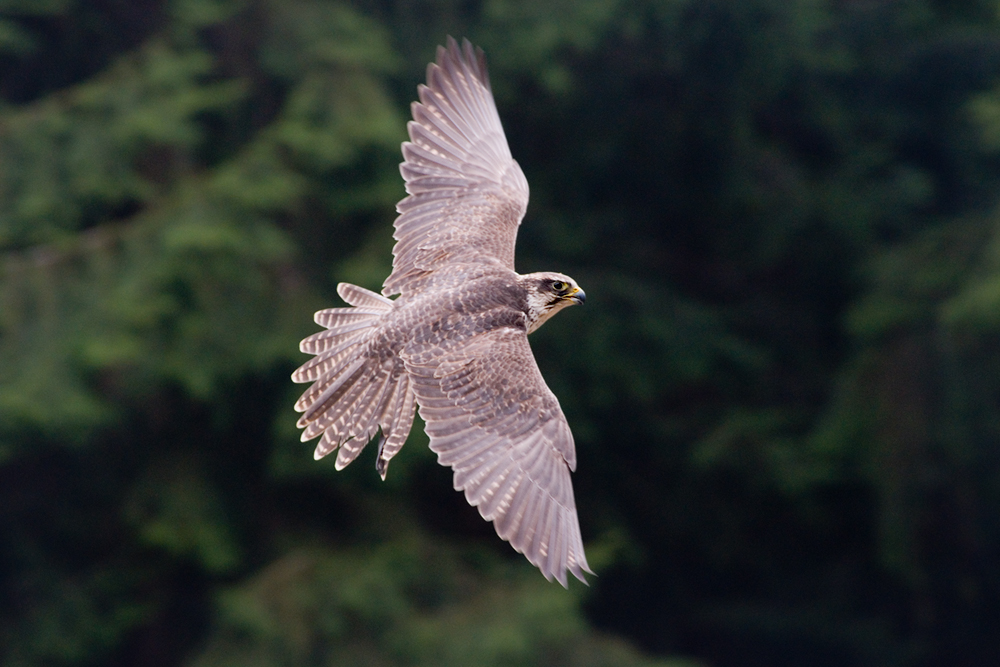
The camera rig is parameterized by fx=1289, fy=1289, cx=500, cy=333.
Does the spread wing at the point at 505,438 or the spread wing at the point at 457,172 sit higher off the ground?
the spread wing at the point at 457,172

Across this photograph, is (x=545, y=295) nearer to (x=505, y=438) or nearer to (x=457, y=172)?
(x=505, y=438)

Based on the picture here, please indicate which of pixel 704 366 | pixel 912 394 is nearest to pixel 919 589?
pixel 912 394

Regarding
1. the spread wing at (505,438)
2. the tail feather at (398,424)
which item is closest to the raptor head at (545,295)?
the spread wing at (505,438)

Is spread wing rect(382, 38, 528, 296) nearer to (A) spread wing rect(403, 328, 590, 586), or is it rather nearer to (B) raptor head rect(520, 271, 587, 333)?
(B) raptor head rect(520, 271, 587, 333)

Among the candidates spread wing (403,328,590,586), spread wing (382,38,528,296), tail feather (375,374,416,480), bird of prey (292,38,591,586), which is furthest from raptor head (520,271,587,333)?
tail feather (375,374,416,480)

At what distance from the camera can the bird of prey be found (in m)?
4.81

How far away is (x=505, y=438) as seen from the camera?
197 inches

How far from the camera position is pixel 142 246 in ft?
30.3

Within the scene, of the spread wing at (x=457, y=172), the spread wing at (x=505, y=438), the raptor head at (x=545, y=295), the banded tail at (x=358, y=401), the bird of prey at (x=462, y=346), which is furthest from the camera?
the spread wing at (x=457, y=172)

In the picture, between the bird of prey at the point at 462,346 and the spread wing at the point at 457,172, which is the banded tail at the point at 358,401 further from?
the spread wing at the point at 457,172

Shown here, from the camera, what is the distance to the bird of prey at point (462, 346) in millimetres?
4809

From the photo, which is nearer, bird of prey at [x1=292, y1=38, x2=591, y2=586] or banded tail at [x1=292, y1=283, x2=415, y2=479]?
bird of prey at [x1=292, y1=38, x2=591, y2=586]

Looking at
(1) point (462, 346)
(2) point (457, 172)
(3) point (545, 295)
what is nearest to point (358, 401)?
(1) point (462, 346)

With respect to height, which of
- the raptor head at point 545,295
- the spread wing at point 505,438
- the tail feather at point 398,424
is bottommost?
the tail feather at point 398,424
